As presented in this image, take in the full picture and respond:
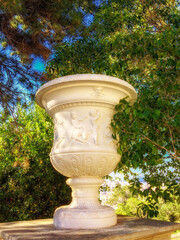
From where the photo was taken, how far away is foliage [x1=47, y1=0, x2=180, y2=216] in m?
1.95

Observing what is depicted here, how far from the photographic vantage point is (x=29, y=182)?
383 centimetres

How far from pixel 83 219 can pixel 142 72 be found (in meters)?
2.16

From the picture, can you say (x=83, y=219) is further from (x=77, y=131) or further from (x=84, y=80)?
(x=84, y=80)

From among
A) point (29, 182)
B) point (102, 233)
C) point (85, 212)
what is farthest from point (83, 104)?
point (29, 182)

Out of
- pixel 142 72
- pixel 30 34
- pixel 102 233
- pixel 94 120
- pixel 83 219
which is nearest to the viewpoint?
pixel 102 233

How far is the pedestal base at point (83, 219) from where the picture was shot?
1.81m

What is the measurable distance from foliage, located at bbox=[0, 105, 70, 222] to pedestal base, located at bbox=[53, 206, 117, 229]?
1.87 m

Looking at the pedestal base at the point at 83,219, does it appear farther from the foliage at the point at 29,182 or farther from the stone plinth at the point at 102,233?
the foliage at the point at 29,182

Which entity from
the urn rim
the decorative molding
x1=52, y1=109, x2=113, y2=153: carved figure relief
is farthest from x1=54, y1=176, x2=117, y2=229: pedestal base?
the urn rim

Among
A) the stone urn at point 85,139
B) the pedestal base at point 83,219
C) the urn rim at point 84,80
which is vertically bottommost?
the pedestal base at point 83,219

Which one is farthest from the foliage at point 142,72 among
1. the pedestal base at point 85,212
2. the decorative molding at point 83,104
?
the pedestal base at point 85,212

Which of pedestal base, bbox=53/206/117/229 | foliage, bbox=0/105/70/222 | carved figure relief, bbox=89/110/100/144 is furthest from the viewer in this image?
foliage, bbox=0/105/70/222

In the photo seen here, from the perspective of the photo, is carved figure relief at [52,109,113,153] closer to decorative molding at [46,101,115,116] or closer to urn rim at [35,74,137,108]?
decorative molding at [46,101,115,116]

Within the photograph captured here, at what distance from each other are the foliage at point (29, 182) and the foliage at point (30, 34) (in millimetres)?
482
